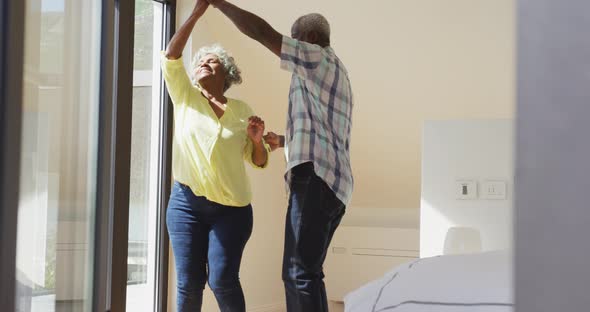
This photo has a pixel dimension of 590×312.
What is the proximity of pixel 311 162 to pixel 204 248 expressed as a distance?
2.36 ft

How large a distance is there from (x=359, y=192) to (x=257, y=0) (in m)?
1.51

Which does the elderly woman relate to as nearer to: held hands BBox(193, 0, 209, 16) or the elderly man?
held hands BBox(193, 0, 209, 16)

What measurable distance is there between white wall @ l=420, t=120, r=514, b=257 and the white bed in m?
1.86

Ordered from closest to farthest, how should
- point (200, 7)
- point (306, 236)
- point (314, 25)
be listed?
point (306, 236), point (314, 25), point (200, 7)

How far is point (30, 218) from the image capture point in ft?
7.06

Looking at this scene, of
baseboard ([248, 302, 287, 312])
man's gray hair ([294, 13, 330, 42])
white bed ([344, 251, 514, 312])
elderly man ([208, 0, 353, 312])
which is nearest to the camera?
white bed ([344, 251, 514, 312])

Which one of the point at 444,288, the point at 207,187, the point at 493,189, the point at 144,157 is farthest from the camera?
the point at 144,157

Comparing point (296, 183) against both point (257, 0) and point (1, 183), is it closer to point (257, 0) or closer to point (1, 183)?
point (1, 183)

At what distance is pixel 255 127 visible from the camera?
2865 mm

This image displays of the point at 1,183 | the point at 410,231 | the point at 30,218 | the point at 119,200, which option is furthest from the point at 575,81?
the point at 410,231

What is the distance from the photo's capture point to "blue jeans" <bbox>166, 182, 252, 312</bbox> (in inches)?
110

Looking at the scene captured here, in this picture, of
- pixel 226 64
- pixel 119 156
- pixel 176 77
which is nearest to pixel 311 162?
pixel 176 77

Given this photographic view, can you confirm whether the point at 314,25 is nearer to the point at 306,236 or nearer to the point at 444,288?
the point at 306,236

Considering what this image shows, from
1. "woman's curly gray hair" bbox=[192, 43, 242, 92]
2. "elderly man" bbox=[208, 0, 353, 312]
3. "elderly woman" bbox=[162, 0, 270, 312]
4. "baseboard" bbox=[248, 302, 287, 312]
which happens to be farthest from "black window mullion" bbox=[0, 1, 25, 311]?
"baseboard" bbox=[248, 302, 287, 312]
